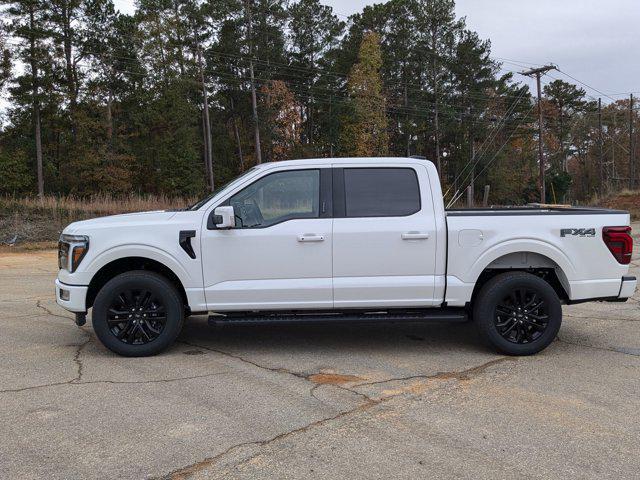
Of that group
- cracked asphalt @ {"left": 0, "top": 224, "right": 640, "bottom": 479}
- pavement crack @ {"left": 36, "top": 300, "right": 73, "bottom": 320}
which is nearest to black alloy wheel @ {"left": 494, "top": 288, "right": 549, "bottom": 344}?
cracked asphalt @ {"left": 0, "top": 224, "right": 640, "bottom": 479}

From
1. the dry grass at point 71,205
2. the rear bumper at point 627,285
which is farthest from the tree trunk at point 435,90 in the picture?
the rear bumper at point 627,285

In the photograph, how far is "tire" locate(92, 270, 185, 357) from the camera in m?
5.63

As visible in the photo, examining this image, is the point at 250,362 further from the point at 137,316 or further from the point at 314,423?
the point at 314,423

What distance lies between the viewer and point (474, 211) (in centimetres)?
635

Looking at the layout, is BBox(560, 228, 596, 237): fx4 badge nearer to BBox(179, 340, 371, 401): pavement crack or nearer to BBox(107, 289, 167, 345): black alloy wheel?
BBox(179, 340, 371, 401): pavement crack

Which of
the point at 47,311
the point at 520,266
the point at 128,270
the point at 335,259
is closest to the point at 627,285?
the point at 520,266

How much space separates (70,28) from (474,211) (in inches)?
1836

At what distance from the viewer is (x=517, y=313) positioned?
5828 mm

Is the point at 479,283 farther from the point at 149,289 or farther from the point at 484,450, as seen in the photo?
the point at 149,289

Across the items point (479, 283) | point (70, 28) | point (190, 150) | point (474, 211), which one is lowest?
point (479, 283)

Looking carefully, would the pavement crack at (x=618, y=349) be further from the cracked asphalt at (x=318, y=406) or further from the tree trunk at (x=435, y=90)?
the tree trunk at (x=435, y=90)

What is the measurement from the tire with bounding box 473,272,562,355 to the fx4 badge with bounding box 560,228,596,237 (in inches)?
21.5

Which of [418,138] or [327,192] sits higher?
[418,138]

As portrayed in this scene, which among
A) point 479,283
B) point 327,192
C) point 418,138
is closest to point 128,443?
point 327,192
